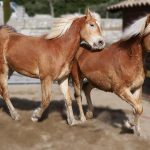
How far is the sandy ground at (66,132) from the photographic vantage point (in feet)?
19.6

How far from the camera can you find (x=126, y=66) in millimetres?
6293

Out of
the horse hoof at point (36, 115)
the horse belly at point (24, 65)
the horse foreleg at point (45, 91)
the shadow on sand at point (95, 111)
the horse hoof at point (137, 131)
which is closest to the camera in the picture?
the horse hoof at point (137, 131)

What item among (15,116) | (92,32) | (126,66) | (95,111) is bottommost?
(95,111)

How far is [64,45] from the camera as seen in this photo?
6762 mm

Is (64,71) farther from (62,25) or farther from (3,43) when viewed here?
(3,43)

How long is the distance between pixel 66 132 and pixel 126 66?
4.41ft

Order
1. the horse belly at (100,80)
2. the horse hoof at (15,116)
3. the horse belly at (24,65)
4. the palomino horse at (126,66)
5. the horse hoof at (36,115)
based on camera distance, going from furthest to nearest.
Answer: the horse hoof at (15,116)
the horse hoof at (36,115)
the horse belly at (24,65)
the horse belly at (100,80)
the palomino horse at (126,66)

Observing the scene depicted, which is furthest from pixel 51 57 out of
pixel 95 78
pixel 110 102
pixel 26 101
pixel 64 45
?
pixel 110 102

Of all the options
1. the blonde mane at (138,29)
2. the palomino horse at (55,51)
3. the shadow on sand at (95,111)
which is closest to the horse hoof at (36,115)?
the palomino horse at (55,51)

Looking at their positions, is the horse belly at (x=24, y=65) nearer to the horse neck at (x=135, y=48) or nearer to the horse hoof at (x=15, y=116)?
the horse hoof at (x=15, y=116)

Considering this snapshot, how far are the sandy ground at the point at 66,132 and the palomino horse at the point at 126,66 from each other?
478 mm

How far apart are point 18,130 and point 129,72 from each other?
6.18ft

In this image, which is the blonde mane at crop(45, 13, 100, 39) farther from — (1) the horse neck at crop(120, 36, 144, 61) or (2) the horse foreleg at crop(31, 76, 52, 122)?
(1) the horse neck at crop(120, 36, 144, 61)

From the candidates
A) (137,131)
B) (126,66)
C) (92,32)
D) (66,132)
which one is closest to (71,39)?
(92,32)
